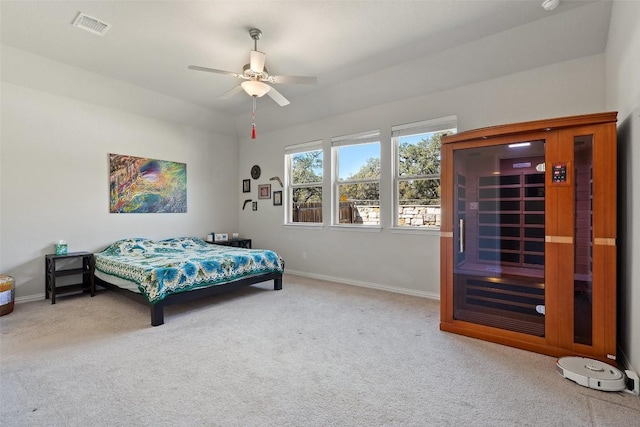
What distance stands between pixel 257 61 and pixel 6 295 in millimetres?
3907

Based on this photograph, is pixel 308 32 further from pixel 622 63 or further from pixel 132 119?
pixel 132 119

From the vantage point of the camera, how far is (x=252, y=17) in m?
3.10

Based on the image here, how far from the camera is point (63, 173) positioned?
4535mm

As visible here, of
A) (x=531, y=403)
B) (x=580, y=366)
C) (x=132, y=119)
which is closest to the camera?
(x=531, y=403)

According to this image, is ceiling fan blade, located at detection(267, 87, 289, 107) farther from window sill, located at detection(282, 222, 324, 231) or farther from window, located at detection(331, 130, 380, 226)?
window sill, located at detection(282, 222, 324, 231)

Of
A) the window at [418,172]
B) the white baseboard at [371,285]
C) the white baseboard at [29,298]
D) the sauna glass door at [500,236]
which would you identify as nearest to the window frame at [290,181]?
the white baseboard at [371,285]

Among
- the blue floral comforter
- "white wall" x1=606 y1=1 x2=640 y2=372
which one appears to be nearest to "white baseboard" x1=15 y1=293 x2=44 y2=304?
the blue floral comforter

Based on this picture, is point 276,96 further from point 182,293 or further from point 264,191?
point 264,191

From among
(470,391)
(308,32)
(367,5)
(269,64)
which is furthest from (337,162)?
(470,391)

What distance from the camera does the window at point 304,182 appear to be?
5.77 meters

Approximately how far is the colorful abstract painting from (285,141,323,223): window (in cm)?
201

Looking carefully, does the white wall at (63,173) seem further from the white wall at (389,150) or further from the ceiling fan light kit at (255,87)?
the ceiling fan light kit at (255,87)

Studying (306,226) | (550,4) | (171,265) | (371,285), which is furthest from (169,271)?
(550,4)

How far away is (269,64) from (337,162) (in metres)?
2.00
